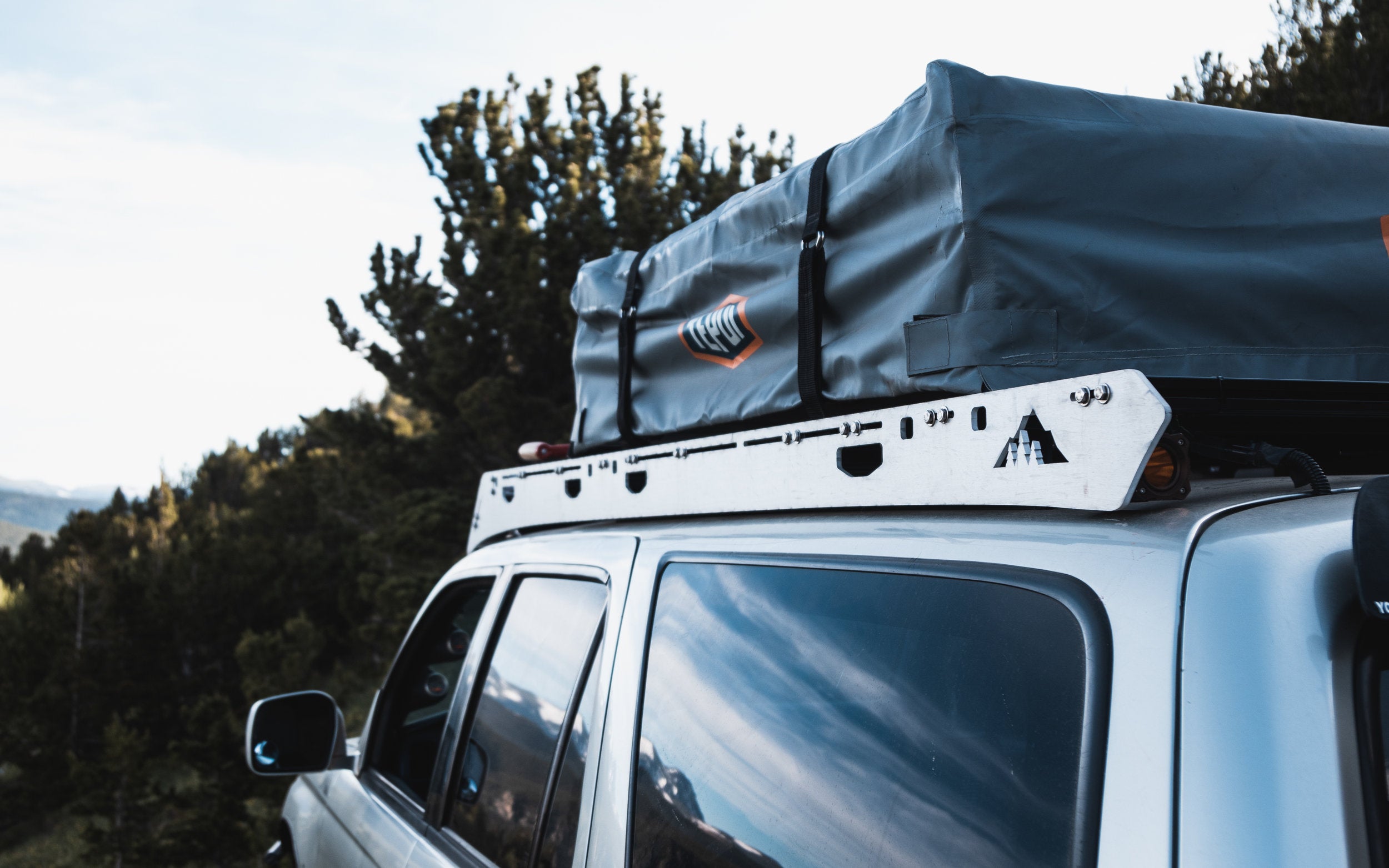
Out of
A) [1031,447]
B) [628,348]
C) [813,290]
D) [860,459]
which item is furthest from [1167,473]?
[628,348]

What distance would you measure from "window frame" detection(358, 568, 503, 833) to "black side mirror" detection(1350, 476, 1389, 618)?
1.77 metres

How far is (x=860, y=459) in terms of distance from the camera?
1553mm

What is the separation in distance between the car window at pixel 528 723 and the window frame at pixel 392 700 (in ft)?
0.45

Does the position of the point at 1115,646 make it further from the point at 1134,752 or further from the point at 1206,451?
the point at 1206,451

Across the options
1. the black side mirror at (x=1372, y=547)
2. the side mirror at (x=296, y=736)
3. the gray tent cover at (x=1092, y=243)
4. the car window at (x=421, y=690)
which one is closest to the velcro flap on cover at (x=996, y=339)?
the gray tent cover at (x=1092, y=243)

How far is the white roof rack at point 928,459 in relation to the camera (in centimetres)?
105

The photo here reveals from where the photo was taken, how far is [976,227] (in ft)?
5.04

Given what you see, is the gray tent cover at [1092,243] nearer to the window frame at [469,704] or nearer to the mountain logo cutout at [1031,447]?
the mountain logo cutout at [1031,447]

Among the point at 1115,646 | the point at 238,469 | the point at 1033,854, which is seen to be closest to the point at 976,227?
the point at 1115,646

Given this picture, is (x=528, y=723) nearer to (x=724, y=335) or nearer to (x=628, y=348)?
(x=724, y=335)

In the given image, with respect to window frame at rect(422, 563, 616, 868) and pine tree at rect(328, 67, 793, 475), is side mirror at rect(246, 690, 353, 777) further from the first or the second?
pine tree at rect(328, 67, 793, 475)

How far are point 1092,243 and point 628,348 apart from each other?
1.33 metres

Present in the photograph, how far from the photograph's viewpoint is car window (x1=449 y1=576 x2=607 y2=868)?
1.79 meters

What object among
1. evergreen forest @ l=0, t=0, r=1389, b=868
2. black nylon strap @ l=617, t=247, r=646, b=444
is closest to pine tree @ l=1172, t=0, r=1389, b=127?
evergreen forest @ l=0, t=0, r=1389, b=868
